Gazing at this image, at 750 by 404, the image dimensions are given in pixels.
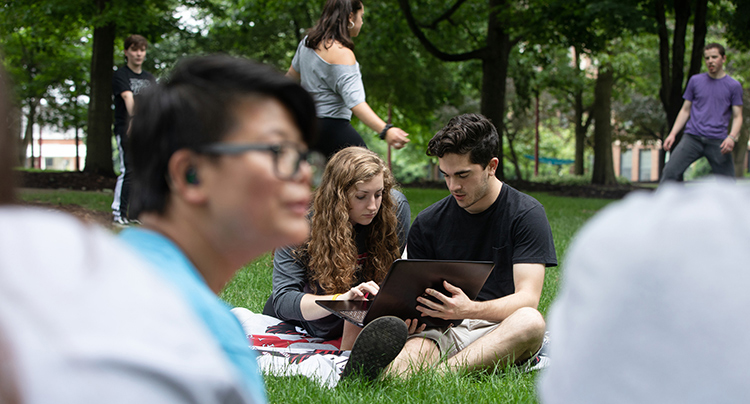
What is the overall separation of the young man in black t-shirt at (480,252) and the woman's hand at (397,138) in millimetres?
176

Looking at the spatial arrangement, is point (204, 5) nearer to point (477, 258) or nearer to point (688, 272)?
point (477, 258)

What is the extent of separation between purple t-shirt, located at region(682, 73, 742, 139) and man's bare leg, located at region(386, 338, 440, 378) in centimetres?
611

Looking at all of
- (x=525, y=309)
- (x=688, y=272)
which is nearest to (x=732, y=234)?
(x=688, y=272)

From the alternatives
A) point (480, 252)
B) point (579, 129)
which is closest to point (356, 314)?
point (480, 252)

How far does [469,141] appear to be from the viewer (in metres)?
3.57

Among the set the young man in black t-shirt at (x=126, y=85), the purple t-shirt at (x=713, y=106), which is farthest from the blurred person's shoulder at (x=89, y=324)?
the purple t-shirt at (x=713, y=106)

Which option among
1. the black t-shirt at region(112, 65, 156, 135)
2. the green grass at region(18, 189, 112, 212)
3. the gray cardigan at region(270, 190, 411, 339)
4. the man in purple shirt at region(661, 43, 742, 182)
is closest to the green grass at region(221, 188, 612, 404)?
the gray cardigan at region(270, 190, 411, 339)

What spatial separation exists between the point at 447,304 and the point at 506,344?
410 millimetres

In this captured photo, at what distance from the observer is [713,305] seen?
73 centimetres

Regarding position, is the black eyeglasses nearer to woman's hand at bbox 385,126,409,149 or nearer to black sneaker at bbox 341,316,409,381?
black sneaker at bbox 341,316,409,381

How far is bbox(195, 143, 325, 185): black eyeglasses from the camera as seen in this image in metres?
1.03

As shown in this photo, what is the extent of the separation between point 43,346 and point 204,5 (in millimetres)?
16965

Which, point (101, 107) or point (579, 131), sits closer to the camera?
point (101, 107)

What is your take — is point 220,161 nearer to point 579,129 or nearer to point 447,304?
point 447,304
